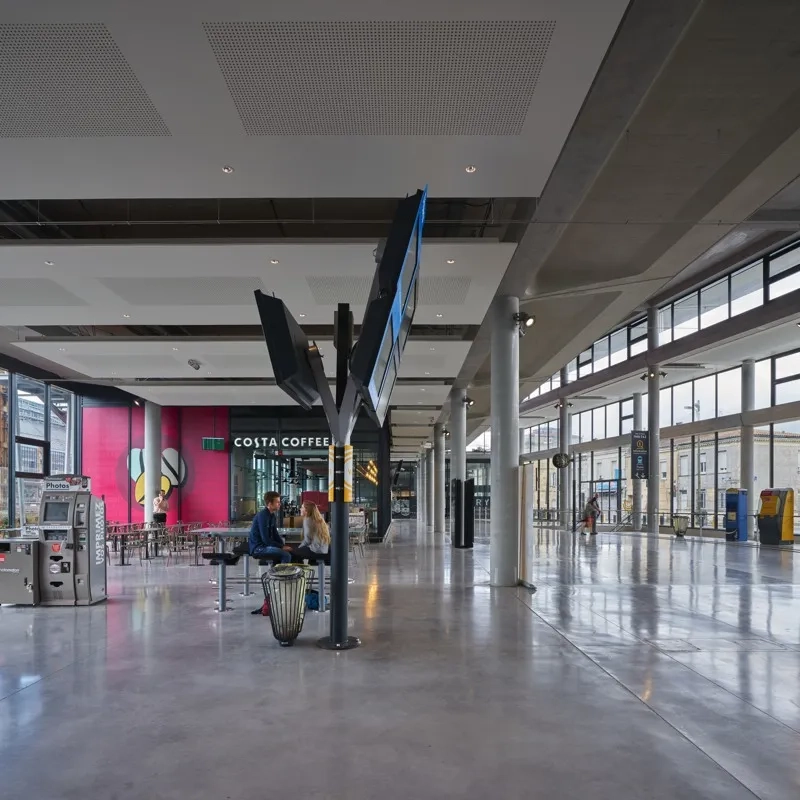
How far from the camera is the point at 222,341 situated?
1327cm

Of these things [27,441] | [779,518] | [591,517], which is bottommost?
[591,517]

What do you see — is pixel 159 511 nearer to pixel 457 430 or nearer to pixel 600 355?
pixel 457 430

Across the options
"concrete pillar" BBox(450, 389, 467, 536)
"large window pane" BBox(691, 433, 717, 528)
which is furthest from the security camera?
"large window pane" BBox(691, 433, 717, 528)

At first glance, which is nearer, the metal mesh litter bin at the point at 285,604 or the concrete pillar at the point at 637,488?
the metal mesh litter bin at the point at 285,604

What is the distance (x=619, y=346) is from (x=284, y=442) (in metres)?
15.1

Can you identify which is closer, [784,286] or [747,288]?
[784,286]

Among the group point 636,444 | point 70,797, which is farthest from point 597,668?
point 636,444

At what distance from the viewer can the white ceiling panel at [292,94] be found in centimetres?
441

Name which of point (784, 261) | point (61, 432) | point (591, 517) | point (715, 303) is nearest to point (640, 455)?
point (591, 517)

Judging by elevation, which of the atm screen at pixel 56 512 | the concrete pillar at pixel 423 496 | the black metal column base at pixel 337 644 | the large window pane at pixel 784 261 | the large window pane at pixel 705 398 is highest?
the large window pane at pixel 784 261

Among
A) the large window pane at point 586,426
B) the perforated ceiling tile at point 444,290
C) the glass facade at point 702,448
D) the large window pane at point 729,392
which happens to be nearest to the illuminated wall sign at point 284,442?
the glass facade at point 702,448

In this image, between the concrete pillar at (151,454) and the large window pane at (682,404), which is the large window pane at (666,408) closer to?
the large window pane at (682,404)

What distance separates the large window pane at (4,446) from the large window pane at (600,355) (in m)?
23.0

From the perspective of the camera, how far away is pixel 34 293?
10.0 m
